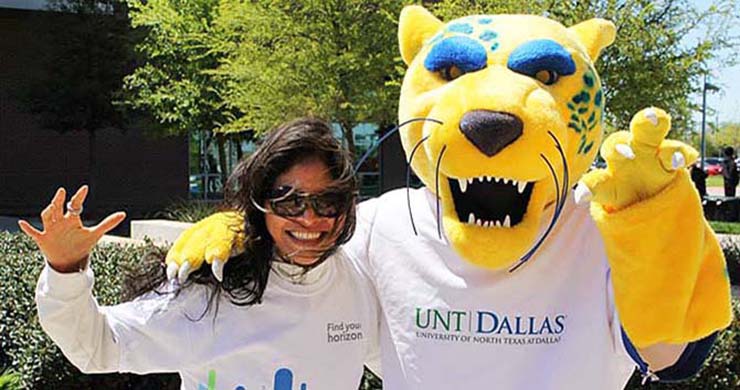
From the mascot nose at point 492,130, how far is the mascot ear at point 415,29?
0.54 meters

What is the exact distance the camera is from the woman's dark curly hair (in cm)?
215

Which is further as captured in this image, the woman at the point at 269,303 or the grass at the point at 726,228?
the grass at the point at 726,228

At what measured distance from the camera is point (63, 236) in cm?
199

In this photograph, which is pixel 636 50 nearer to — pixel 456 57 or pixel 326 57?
pixel 326 57

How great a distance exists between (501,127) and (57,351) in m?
3.26

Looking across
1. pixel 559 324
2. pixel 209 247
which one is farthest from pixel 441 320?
pixel 209 247

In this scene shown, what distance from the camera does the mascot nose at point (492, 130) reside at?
183 centimetres

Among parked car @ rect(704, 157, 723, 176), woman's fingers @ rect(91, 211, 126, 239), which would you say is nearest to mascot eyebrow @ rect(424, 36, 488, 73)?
woman's fingers @ rect(91, 211, 126, 239)

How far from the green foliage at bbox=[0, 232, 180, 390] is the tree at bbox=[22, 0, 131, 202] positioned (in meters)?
12.8

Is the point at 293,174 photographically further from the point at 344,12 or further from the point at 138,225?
the point at 344,12

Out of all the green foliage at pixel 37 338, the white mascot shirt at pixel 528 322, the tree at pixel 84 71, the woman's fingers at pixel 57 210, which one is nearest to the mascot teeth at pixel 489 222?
the white mascot shirt at pixel 528 322

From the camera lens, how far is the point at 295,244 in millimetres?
2150

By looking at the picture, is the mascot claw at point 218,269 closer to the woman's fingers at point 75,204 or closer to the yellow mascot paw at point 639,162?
the woman's fingers at point 75,204

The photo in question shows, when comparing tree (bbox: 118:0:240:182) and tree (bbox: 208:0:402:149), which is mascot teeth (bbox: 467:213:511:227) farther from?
tree (bbox: 118:0:240:182)
